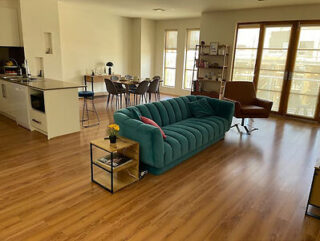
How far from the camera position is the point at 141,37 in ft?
29.1

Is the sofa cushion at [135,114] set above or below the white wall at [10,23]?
below

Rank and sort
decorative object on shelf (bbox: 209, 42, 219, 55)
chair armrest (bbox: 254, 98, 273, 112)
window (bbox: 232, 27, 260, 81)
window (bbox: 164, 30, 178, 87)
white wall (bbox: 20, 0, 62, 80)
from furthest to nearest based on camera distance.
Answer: window (bbox: 164, 30, 178, 87) < decorative object on shelf (bbox: 209, 42, 219, 55) < window (bbox: 232, 27, 260, 81) < white wall (bbox: 20, 0, 62, 80) < chair armrest (bbox: 254, 98, 273, 112)

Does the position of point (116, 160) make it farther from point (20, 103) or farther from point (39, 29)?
point (39, 29)

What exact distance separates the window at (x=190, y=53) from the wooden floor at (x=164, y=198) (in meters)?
5.24

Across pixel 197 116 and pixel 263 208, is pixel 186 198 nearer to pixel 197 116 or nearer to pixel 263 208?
pixel 263 208

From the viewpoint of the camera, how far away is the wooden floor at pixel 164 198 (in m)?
2.16

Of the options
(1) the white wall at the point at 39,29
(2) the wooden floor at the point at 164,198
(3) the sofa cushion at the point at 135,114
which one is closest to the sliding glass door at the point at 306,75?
(2) the wooden floor at the point at 164,198

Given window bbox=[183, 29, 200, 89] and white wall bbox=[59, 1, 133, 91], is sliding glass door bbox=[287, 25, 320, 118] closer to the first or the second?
window bbox=[183, 29, 200, 89]

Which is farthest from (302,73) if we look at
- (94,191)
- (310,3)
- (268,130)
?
(94,191)

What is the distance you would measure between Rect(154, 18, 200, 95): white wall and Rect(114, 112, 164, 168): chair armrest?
621 centimetres

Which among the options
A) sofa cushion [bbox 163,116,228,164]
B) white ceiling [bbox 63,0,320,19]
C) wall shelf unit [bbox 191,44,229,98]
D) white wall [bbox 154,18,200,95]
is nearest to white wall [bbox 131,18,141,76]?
white wall [bbox 154,18,200,95]

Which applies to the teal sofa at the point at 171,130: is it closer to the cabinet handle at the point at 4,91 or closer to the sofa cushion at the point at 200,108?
the sofa cushion at the point at 200,108

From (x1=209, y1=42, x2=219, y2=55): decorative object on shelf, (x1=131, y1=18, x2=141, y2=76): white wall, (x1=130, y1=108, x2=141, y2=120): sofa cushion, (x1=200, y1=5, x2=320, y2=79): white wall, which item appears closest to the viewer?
(x1=130, y1=108, x2=141, y2=120): sofa cushion

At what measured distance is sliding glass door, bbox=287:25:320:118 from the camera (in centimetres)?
581
